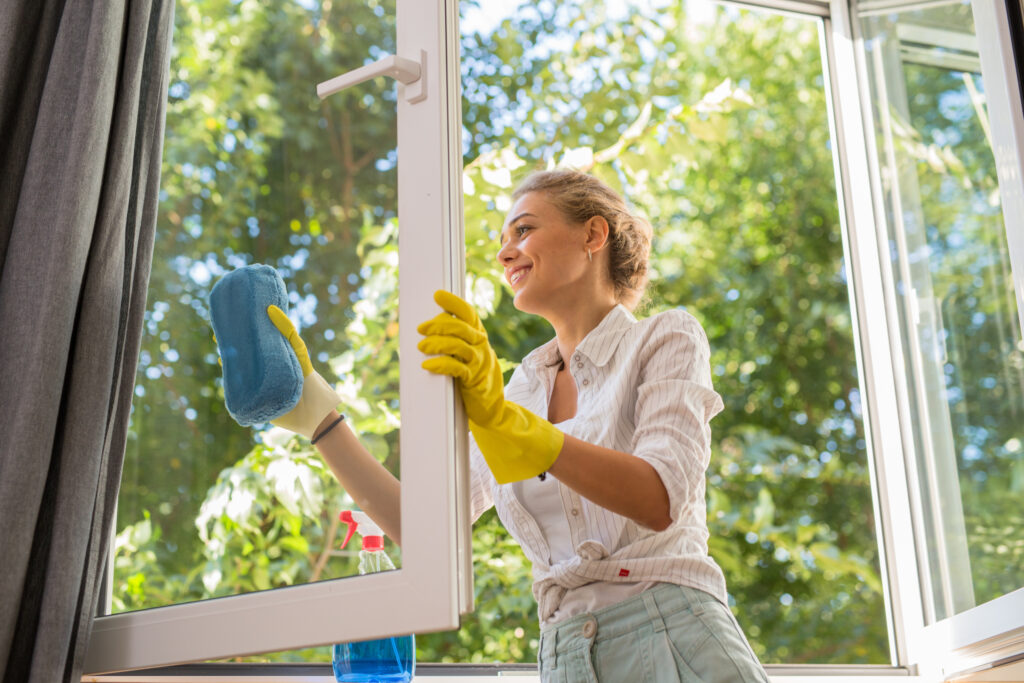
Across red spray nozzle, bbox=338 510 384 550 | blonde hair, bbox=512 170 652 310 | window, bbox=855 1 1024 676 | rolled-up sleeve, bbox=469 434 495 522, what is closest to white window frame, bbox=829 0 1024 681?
window, bbox=855 1 1024 676

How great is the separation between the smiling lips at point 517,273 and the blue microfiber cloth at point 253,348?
0.47 metres

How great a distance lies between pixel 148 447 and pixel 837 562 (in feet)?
13.2

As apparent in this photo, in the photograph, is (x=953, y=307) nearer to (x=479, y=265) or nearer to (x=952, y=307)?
(x=952, y=307)

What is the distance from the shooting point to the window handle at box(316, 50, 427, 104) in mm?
1195

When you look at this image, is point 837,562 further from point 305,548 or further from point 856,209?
point 305,548

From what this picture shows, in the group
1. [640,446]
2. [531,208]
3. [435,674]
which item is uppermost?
[531,208]

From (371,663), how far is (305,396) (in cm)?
54

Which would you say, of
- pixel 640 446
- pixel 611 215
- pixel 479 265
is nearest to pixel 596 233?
pixel 611 215

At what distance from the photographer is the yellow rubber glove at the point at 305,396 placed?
3.97 ft

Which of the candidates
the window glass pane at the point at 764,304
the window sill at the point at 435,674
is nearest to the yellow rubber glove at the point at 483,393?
the window sill at the point at 435,674

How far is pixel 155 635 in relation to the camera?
119 cm

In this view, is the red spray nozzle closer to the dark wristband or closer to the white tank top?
the dark wristband

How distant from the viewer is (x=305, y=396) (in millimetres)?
1210

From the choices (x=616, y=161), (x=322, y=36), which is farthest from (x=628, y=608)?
(x=616, y=161)
